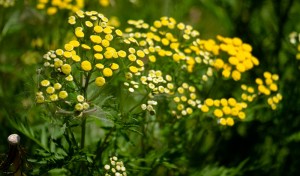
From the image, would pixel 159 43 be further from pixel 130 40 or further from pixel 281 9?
pixel 281 9

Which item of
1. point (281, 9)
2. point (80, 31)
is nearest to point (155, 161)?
point (80, 31)

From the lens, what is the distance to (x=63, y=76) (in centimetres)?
193

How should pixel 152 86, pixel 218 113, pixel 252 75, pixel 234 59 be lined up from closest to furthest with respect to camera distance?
pixel 152 86, pixel 218 113, pixel 234 59, pixel 252 75

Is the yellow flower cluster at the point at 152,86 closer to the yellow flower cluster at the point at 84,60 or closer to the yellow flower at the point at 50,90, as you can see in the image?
the yellow flower cluster at the point at 84,60

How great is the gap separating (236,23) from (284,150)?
3.76ft

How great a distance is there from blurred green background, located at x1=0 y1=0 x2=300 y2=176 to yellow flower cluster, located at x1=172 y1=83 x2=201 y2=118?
147mm

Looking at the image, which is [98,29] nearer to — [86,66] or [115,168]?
[86,66]

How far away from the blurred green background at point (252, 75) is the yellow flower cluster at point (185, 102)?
0.15 meters

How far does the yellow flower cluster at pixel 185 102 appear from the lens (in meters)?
2.37

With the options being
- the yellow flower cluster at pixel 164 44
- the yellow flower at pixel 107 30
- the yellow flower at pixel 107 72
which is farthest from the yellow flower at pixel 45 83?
the yellow flower cluster at pixel 164 44

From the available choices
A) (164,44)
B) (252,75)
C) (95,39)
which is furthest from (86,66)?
(252,75)

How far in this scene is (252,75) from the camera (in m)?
3.60

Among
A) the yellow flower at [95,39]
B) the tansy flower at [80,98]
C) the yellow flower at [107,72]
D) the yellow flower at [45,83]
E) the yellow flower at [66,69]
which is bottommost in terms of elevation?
the tansy flower at [80,98]

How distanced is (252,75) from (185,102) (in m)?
1.26
